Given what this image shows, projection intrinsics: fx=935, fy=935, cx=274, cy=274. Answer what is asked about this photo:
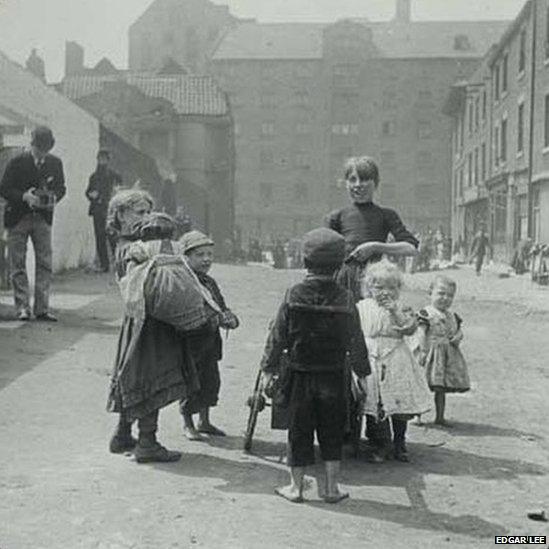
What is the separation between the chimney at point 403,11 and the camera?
70312 millimetres

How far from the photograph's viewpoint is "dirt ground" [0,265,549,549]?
4.01 m

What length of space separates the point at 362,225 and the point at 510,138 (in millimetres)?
29881

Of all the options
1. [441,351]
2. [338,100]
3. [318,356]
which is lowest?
[441,351]

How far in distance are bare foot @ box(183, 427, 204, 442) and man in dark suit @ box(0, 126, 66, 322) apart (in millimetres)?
4127

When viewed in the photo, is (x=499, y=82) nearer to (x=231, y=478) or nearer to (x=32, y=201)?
(x=32, y=201)

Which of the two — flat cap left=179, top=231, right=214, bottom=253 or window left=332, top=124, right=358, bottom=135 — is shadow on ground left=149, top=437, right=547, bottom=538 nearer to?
flat cap left=179, top=231, right=214, bottom=253

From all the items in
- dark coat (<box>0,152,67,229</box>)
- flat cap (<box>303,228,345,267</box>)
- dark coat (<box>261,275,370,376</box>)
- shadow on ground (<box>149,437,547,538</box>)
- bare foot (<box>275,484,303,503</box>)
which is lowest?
shadow on ground (<box>149,437,547,538</box>)

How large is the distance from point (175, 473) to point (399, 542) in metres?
1.40

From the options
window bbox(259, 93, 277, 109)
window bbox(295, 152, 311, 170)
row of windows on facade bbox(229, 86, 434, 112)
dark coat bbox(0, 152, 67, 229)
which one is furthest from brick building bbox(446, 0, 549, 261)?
window bbox(259, 93, 277, 109)

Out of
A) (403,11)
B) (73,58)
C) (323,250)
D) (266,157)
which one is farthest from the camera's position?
(403,11)

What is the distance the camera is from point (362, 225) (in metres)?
5.77

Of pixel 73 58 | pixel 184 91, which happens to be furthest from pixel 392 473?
pixel 73 58

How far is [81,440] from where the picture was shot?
218 inches

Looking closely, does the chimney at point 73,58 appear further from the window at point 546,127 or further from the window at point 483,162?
the window at point 546,127
